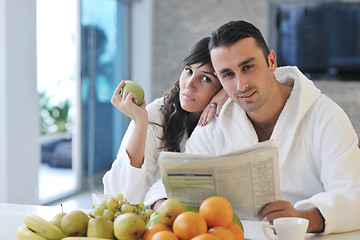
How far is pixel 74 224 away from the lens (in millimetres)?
1175

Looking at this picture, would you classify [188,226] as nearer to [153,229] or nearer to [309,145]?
[153,229]

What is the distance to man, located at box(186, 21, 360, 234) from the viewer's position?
1688 millimetres

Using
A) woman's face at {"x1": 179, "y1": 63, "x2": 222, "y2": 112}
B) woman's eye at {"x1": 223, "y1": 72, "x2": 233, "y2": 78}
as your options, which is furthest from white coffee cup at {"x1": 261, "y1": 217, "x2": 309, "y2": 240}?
woman's face at {"x1": 179, "y1": 63, "x2": 222, "y2": 112}

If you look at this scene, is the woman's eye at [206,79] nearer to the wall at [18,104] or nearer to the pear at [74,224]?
the pear at [74,224]

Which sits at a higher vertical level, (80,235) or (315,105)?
(315,105)

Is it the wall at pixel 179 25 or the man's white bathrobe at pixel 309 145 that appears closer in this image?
the man's white bathrobe at pixel 309 145

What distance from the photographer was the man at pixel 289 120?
66.4 inches

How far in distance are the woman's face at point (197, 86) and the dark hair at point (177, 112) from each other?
3 cm

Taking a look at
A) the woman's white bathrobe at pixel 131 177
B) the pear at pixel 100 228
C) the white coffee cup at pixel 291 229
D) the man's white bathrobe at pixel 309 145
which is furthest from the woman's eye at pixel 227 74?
the pear at pixel 100 228

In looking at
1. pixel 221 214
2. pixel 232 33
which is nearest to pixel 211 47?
pixel 232 33

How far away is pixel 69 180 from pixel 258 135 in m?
3.89

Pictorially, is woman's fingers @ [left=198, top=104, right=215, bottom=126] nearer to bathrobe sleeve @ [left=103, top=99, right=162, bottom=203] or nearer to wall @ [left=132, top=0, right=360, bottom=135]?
bathrobe sleeve @ [left=103, top=99, right=162, bottom=203]

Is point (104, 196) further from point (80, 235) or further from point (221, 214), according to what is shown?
point (221, 214)

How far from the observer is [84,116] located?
4.91 metres
